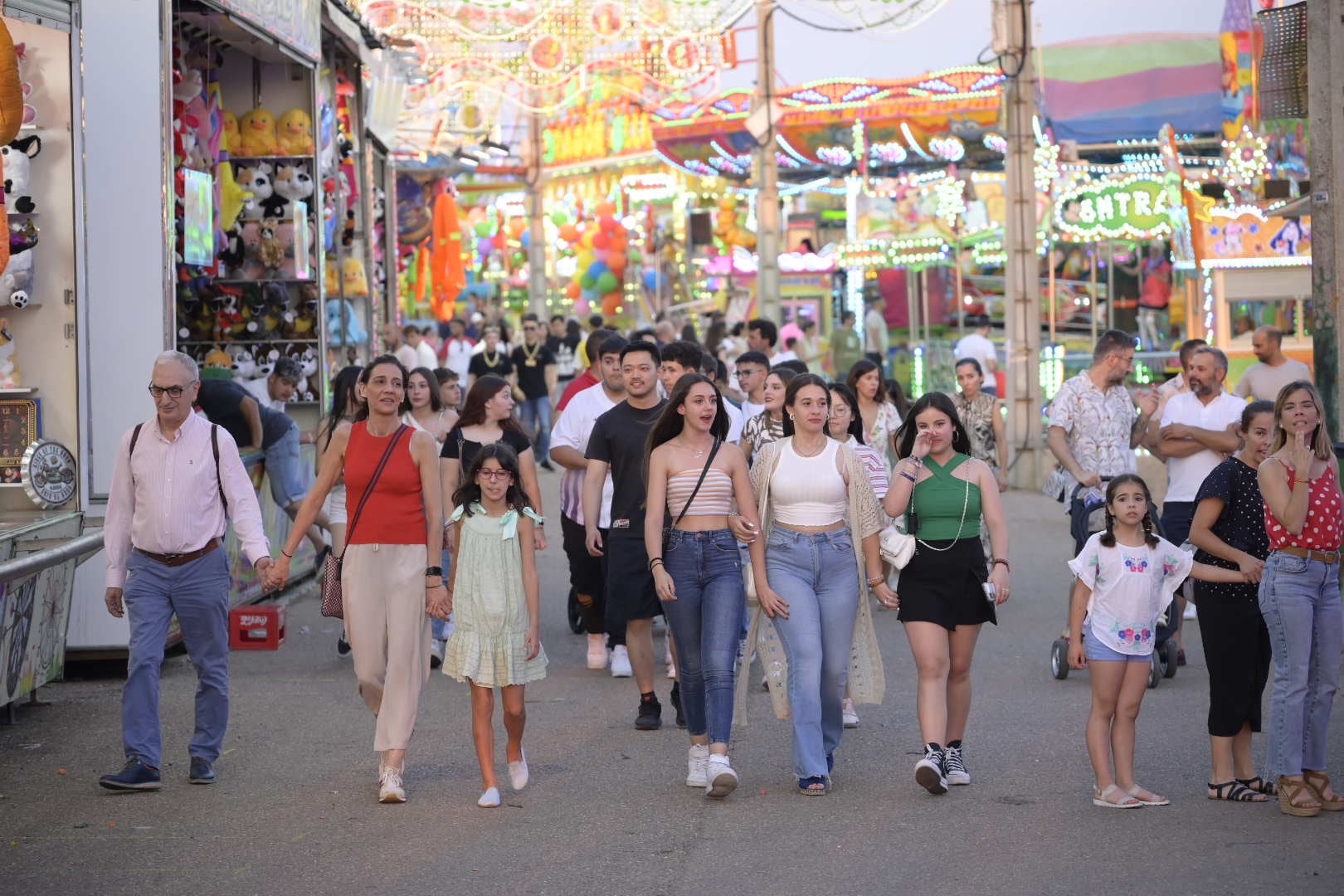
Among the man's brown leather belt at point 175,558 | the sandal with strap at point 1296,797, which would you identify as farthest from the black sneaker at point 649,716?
the sandal with strap at point 1296,797

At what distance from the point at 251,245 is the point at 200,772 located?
6.86 metres

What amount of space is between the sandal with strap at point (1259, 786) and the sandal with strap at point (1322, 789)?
192mm

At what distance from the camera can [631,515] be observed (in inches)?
324

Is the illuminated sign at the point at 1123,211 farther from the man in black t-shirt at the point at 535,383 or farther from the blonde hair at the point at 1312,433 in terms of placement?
the blonde hair at the point at 1312,433

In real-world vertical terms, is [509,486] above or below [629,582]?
above

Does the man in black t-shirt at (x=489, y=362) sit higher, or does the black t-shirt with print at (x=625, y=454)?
the man in black t-shirt at (x=489, y=362)

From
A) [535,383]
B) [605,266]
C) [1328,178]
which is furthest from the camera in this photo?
[605,266]

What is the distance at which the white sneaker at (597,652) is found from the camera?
32.6 feet

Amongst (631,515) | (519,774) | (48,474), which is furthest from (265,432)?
(519,774)

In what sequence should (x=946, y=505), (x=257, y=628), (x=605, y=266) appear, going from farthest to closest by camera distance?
(x=605, y=266)
(x=257, y=628)
(x=946, y=505)

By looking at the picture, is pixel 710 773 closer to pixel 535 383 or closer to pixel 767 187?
pixel 535 383

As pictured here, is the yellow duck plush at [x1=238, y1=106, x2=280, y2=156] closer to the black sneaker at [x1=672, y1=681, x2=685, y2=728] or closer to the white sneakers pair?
the black sneaker at [x1=672, y1=681, x2=685, y2=728]

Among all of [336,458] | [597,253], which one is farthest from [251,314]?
[597,253]

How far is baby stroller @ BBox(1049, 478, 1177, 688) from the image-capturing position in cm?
911
